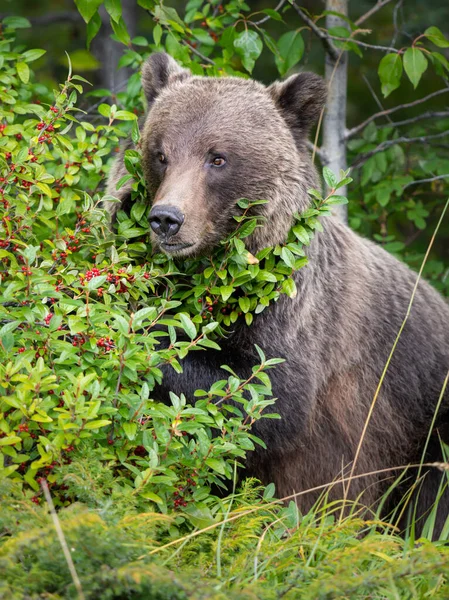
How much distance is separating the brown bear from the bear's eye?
0.04 feet

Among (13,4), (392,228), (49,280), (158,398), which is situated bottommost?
(158,398)

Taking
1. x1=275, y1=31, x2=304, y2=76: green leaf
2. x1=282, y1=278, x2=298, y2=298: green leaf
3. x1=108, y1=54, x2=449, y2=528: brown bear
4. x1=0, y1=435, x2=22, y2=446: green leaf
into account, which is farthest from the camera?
x1=275, y1=31, x2=304, y2=76: green leaf

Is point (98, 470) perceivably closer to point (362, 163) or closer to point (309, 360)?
point (309, 360)

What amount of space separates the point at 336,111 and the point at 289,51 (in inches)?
33.5

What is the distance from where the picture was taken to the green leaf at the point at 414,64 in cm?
552

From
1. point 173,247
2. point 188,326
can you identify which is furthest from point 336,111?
point 188,326

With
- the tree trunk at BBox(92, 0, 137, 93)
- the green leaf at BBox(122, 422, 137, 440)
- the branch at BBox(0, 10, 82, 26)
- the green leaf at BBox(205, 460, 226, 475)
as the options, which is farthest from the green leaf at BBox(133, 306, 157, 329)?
the branch at BBox(0, 10, 82, 26)

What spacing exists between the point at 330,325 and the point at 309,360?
0.35m

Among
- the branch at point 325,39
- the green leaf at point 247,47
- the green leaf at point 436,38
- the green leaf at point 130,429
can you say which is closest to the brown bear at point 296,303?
the green leaf at point 130,429

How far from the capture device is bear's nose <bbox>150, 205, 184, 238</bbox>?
4.07 m

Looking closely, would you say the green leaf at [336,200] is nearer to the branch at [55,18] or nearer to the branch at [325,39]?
the branch at [325,39]

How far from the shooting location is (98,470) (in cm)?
338

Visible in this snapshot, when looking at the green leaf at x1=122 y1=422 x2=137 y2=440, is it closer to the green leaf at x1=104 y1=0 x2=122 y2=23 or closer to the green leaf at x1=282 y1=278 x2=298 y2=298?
the green leaf at x1=282 y1=278 x2=298 y2=298

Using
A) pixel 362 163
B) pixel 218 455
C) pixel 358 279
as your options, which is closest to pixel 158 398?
pixel 218 455
